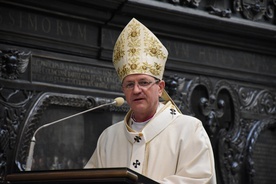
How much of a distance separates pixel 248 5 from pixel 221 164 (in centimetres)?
231

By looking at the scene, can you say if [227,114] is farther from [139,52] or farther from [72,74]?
[139,52]

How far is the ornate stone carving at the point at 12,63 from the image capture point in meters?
8.05

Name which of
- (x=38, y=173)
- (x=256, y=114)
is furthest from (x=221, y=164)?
(x=38, y=173)

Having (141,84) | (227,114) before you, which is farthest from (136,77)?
(227,114)

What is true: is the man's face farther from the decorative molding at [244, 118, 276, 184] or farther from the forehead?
the decorative molding at [244, 118, 276, 184]

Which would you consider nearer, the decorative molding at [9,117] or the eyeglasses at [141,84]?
the eyeglasses at [141,84]

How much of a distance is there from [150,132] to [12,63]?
109 inches

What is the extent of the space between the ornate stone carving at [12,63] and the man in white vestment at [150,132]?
221 cm

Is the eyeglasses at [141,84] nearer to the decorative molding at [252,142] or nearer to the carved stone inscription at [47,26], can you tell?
the carved stone inscription at [47,26]

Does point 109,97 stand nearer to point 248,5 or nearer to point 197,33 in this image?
point 197,33

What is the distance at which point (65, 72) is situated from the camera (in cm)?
859

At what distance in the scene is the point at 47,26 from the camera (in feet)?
28.1

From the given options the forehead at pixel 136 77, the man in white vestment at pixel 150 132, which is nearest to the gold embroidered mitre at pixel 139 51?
the man in white vestment at pixel 150 132

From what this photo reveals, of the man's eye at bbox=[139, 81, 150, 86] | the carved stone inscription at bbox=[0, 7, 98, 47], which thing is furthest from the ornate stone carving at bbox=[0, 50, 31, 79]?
the man's eye at bbox=[139, 81, 150, 86]
